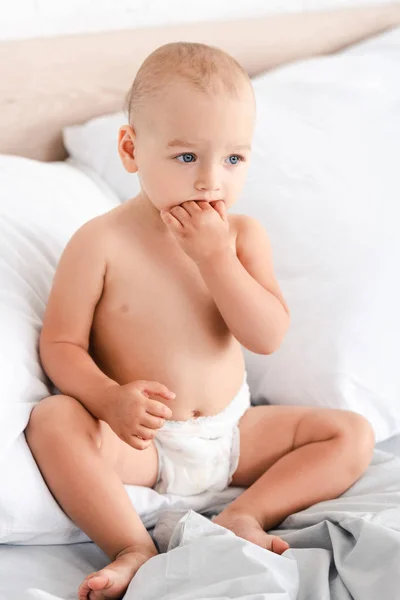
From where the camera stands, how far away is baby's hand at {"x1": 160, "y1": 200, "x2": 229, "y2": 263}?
878 millimetres

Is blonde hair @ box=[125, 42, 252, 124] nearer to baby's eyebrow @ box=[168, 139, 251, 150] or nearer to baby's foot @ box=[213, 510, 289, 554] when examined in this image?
baby's eyebrow @ box=[168, 139, 251, 150]

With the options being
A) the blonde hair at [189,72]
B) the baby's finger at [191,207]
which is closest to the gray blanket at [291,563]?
the baby's finger at [191,207]

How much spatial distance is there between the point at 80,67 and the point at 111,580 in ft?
2.77

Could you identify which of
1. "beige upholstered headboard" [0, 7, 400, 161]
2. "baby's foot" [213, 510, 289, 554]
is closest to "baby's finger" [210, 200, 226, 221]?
"baby's foot" [213, 510, 289, 554]

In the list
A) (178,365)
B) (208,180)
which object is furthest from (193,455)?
(208,180)

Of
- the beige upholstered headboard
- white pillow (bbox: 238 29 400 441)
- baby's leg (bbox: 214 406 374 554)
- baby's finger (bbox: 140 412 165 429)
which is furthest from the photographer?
the beige upholstered headboard

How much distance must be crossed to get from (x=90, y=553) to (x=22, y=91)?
0.70 metres

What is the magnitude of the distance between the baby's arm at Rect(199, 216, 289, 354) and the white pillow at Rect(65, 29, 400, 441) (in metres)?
0.15

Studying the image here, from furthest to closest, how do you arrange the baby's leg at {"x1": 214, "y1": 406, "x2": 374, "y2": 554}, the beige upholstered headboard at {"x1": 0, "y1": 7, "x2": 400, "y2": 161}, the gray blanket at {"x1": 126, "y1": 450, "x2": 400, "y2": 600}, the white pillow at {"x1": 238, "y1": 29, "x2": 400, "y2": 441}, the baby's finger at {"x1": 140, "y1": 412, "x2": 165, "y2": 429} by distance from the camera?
the beige upholstered headboard at {"x1": 0, "y1": 7, "x2": 400, "y2": 161}
the white pillow at {"x1": 238, "y1": 29, "x2": 400, "y2": 441}
the baby's leg at {"x1": 214, "y1": 406, "x2": 374, "y2": 554}
the baby's finger at {"x1": 140, "y1": 412, "x2": 165, "y2": 429}
the gray blanket at {"x1": 126, "y1": 450, "x2": 400, "y2": 600}

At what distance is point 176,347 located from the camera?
96 cm

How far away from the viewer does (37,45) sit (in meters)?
1.25

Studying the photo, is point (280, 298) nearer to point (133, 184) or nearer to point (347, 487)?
point (347, 487)

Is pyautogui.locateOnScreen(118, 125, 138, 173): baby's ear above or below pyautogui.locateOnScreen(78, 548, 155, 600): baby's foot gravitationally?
above

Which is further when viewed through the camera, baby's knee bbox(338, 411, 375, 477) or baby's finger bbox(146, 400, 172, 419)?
baby's knee bbox(338, 411, 375, 477)
